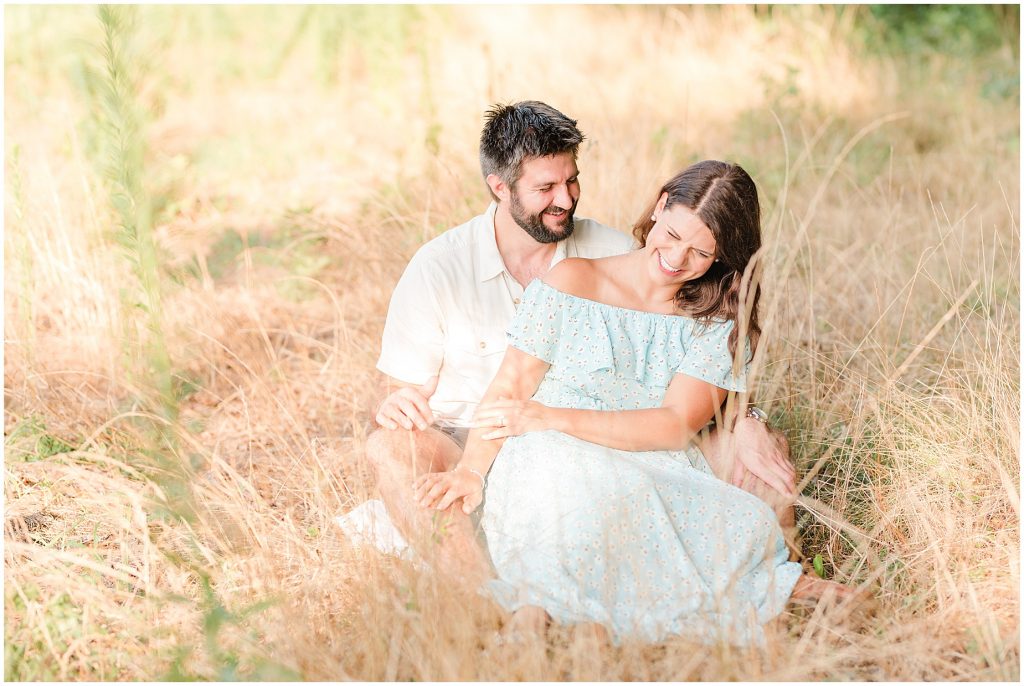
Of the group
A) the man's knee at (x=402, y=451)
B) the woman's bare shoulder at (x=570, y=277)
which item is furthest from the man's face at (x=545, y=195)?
the man's knee at (x=402, y=451)

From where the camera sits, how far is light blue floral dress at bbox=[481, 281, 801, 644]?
2.42m

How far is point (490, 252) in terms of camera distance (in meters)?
3.32

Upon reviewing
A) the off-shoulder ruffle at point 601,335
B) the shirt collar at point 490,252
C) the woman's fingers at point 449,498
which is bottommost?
the woman's fingers at point 449,498

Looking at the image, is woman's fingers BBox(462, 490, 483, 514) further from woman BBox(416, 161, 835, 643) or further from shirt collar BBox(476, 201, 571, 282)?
shirt collar BBox(476, 201, 571, 282)

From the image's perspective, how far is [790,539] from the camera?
255 cm

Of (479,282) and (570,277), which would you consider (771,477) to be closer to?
(570,277)

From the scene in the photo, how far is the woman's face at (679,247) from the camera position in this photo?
2.79 m

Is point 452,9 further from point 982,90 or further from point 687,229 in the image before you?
point 687,229

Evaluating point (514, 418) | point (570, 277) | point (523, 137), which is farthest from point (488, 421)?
point (523, 137)

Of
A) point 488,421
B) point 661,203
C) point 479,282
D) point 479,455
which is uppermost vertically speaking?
point 661,203

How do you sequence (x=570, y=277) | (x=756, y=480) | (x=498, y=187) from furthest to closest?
(x=498, y=187) < (x=570, y=277) < (x=756, y=480)

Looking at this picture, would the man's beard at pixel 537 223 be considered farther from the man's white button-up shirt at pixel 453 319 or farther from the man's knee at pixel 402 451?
the man's knee at pixel 402 451

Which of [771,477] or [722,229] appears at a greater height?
[722,229]

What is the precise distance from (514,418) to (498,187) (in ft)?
2.96
